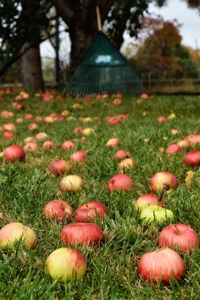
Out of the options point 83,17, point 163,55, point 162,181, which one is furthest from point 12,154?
point 163,55

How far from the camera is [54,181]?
9.68 ft

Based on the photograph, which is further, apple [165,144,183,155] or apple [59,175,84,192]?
apple [165,144,183,155]

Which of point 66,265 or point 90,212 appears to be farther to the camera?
point 90,212

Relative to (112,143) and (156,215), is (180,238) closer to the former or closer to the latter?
(156,215)

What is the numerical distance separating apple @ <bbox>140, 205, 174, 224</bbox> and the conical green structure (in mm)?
8171

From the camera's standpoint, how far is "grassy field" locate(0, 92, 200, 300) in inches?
64.8

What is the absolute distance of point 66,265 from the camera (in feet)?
5.49

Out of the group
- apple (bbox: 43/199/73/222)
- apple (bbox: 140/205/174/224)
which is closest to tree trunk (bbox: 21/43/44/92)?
apple (bbox: 43/199/73/222)

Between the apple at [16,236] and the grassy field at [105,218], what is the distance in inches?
1.4

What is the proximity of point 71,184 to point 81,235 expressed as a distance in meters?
0.88

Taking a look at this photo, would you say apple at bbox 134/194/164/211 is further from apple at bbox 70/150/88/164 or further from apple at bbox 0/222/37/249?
apple at bbox 70/150/88/164

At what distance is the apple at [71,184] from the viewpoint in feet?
8.98

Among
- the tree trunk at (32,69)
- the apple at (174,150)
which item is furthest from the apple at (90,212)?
the tree trunk at (32,69)

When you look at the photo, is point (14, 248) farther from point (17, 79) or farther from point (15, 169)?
point (17, 79)
